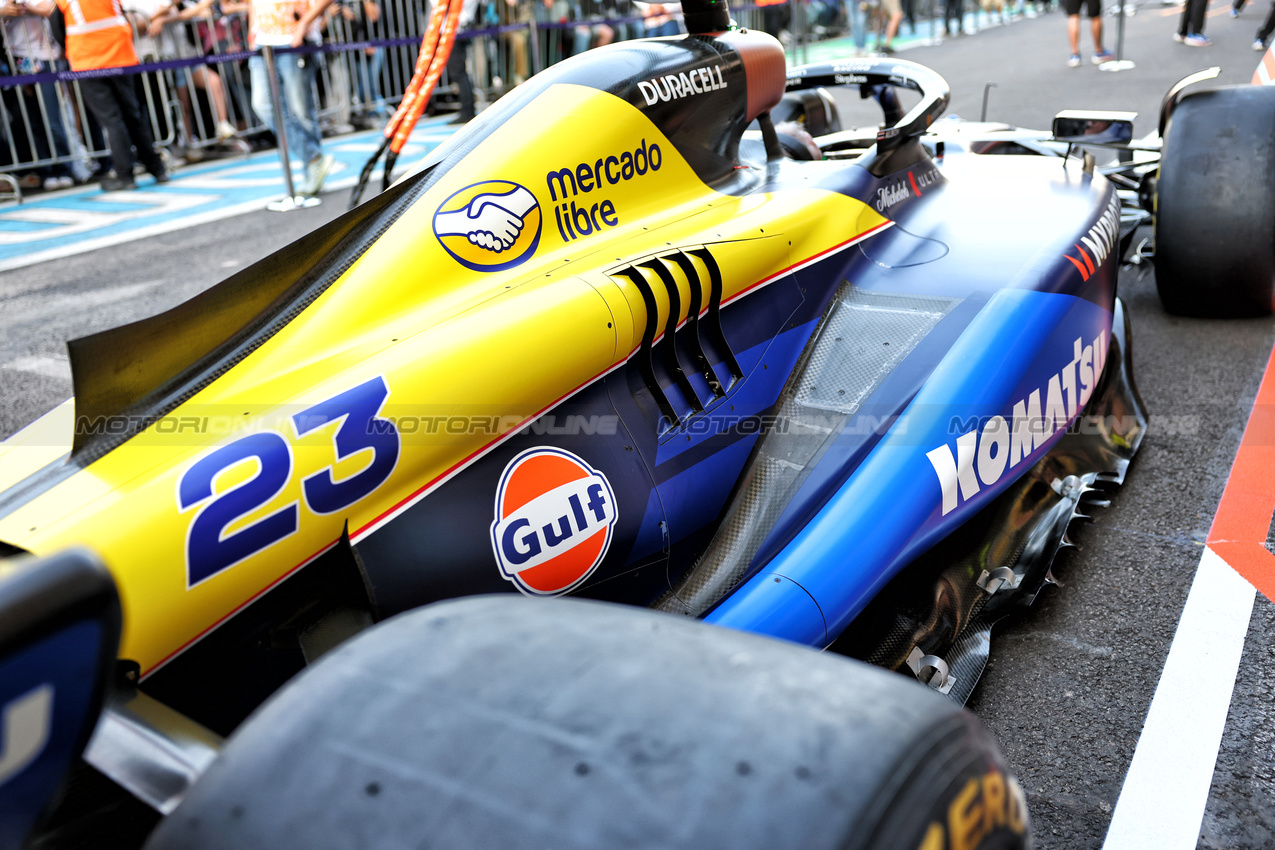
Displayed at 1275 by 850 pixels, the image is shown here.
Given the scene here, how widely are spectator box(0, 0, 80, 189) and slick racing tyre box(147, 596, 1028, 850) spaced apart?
888 centimetres

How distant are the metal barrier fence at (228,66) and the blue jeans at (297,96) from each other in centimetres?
18

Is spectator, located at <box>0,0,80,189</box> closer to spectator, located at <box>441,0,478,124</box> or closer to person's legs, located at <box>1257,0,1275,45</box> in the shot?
spectator, located at <box>441,0,478,124</box>

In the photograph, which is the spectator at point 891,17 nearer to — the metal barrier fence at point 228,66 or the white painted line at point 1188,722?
the metal barrier fence at point 228,66

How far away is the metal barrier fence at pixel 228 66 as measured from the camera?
8250mm

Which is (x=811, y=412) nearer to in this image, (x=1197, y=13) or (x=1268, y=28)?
(x=1268, y=28)

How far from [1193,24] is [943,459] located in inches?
568

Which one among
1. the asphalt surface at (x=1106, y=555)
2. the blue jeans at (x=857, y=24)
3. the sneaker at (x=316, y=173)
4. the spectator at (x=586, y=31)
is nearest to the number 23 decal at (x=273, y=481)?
the asphalt surface at (x=1106, y=555)

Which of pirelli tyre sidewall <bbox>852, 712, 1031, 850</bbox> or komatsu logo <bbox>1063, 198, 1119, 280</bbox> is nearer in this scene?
pirelli tyre sidewall <bbox>852, 712, 1031, 850</bbox>

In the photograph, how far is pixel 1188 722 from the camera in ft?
6.68

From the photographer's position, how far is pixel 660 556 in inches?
77.5

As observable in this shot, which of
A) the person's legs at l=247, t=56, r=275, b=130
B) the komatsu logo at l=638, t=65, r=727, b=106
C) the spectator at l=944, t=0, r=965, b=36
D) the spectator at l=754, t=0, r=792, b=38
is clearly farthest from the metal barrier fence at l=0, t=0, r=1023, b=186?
the spectator at l=944, t=0, r=965, b=36

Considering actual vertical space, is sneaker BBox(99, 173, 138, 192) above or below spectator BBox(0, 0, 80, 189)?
below

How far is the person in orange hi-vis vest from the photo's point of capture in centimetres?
764

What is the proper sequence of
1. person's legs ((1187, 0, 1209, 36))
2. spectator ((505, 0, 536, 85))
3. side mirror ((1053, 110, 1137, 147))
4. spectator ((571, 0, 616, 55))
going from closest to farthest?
side mirror ((1053, 110, 1137, 147)) → spectator ((505, 0, 536, 85)) → spectator ((571, 0, 616, 55)) → person's legs ((1187, 0, 1209, 36))
